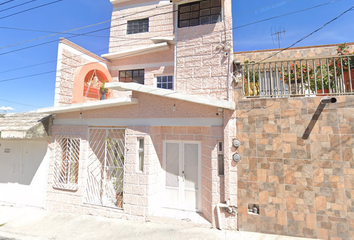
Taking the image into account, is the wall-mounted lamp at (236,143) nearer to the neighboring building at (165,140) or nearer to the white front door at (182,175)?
the neighboring building at (165,140)

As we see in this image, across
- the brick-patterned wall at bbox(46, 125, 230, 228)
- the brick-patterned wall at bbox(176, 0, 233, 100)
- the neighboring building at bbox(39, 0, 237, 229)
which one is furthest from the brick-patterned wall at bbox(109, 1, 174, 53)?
the brick-patterned wall at bbox(46, 125, 230, 228)

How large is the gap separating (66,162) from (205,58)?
7.19 meters

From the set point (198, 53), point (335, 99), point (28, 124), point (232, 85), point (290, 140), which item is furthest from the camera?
point (28, 124)

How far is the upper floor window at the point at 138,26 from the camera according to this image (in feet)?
36.9

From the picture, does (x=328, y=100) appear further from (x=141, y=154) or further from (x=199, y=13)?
(x=141, y=154)

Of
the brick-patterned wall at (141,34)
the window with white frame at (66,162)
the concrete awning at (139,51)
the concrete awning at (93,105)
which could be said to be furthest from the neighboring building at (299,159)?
the brick-patterned wall at (141,34)

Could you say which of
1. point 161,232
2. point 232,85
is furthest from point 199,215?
point 232,85

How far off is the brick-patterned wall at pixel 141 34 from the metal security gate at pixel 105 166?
274 inches

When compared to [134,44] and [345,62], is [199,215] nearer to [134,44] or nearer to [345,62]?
[345,62]

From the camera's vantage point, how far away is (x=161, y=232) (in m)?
5.12

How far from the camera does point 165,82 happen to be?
32.0 feet

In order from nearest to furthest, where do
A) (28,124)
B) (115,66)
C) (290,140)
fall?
(290,140), (28,124), (115,66)

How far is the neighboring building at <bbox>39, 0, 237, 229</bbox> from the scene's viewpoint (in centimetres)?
537

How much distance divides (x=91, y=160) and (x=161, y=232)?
4020mm
